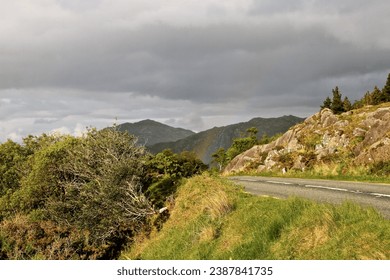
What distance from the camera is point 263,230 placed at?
10.9 m

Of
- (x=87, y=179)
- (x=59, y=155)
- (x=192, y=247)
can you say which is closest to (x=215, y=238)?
(x=192, y=247)

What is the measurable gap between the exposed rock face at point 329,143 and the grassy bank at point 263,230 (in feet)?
49.6

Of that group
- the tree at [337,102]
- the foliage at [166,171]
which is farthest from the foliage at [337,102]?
the foliage at [166,171]

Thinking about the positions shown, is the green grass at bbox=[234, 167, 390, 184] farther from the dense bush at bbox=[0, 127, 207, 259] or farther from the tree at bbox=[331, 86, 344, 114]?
the tree at bbox=[331, 86, 344, 114]

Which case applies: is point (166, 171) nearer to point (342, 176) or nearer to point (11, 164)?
point (342, 176)

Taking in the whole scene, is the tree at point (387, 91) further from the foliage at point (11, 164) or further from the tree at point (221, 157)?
the foliage at point (11, 164)

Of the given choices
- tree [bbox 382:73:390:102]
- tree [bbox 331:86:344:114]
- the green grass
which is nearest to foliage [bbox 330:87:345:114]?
tree [bbox 331:86:344:114]

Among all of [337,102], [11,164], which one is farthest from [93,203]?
[337,102]

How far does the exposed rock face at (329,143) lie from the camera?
2905 centimetres

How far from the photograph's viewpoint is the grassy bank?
27.5 ft
